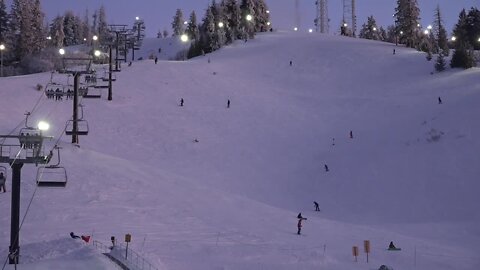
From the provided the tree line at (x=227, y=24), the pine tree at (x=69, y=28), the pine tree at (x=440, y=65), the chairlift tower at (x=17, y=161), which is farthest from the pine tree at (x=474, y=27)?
the pine tree at (x=69, y=28)

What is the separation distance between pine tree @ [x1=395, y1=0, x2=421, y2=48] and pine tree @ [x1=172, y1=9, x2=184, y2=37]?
3189 inches

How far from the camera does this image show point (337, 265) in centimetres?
2005

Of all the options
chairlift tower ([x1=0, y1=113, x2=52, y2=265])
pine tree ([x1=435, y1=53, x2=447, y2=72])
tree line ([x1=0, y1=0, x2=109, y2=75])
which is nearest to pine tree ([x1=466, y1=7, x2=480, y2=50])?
pine tree ([x1=435, y1=53, x2=447, y2=72])

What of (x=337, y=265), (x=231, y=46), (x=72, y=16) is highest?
(x=72, y=16)

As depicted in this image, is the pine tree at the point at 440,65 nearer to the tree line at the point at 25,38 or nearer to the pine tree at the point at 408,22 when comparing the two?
the pine tree at the point at 408,22

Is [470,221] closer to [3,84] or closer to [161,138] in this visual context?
[161,138]

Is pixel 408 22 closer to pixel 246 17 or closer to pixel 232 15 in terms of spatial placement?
pixel 246 17

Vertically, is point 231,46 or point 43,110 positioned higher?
point 231,46

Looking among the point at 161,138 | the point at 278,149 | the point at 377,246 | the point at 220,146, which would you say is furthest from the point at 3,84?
the point at 377,246

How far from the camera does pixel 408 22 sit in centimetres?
8069

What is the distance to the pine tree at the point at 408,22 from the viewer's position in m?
78.8

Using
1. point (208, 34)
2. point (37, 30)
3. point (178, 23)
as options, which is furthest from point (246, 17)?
point (178, 23)

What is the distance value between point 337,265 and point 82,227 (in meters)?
10.4

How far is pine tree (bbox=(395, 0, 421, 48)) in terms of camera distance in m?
78.8
